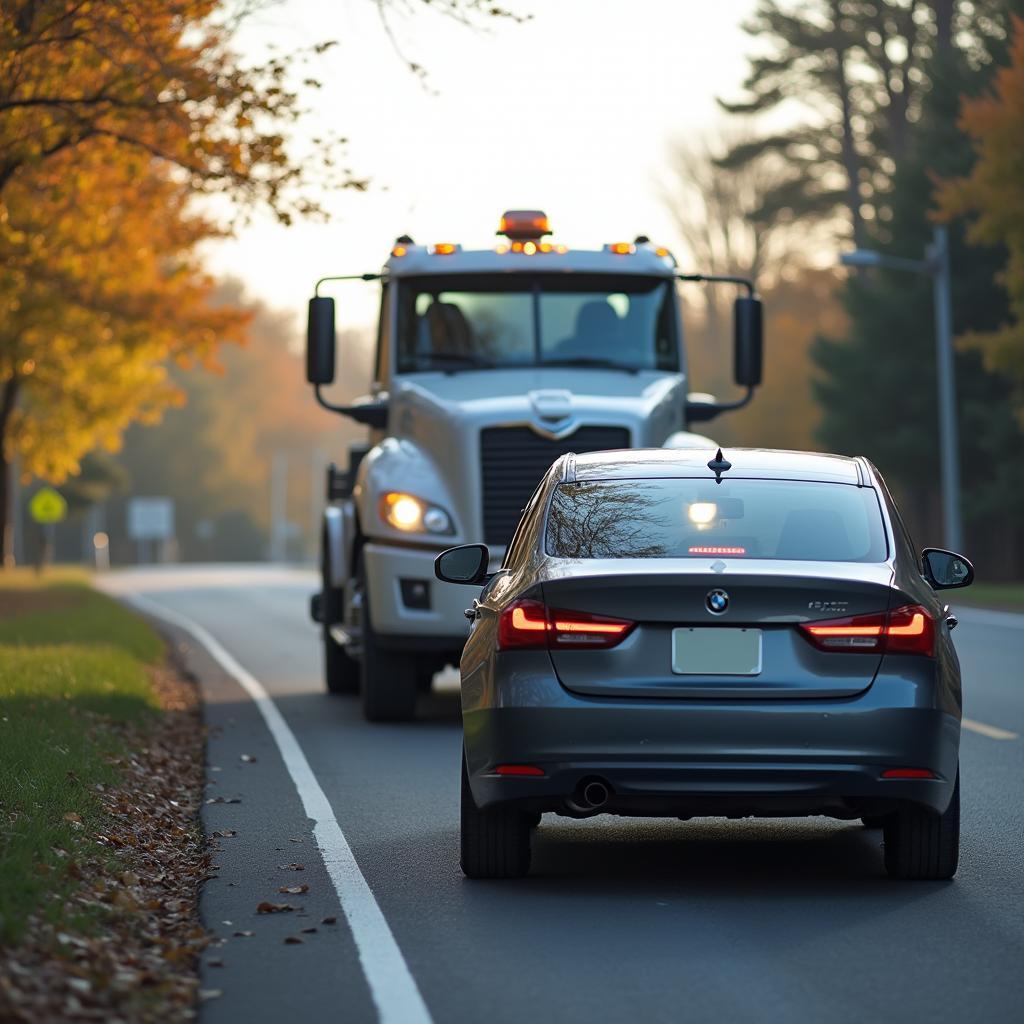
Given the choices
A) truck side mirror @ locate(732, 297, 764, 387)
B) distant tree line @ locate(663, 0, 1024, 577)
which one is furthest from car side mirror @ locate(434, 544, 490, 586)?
distant tree line @ locate(663, 0, 1024, 577)

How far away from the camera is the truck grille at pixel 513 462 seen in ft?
50.3

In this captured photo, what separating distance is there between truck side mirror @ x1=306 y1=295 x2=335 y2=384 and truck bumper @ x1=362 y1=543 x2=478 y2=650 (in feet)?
5.01

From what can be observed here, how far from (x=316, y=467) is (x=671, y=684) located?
113422 mm

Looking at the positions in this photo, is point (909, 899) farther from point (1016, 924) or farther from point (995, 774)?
point (995, 774)

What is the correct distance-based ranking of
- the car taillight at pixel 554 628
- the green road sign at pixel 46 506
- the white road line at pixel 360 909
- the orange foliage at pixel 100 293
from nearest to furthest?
the white road line at pixel 360 909
the car taillight at pixel 554 628
the orange foliage at pixel 100 293
the green road sign at pixel 46 506

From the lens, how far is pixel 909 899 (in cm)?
854

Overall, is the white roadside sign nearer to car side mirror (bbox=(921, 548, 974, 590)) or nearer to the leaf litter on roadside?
the leaf litter on roadside

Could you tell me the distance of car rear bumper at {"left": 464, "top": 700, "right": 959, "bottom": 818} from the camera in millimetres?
8203

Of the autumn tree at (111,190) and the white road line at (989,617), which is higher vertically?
the autumn tree at (111,190)

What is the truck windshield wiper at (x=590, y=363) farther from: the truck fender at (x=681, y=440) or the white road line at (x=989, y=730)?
the white road line at (x=989, y=730)

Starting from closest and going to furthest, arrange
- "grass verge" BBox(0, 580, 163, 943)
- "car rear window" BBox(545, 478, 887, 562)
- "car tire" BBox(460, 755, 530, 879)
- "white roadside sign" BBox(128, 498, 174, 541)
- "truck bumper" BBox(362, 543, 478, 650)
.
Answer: "grass verge" BBox(0, 580, 163, 943)
"car rear window" BBox(545, 478, 887, 562)
"car tire" BBox(460, 755, 530, 879)
"truck bumper" BBox(362, 543, 478, 650)
"white roadside sign" BBox(128, 498, 174, 541)

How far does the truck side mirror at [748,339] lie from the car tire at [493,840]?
814 cm

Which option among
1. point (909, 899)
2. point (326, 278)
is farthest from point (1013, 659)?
point (909, 899)

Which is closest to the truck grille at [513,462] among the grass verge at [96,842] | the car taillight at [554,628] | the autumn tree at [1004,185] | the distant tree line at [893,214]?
the grass verge at [96,842]
